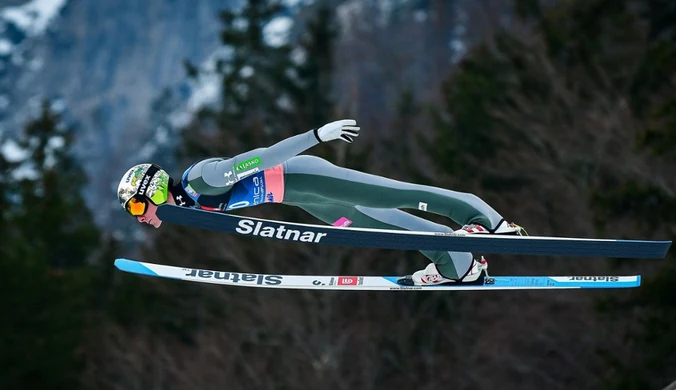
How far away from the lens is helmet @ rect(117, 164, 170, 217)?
6.84 meters

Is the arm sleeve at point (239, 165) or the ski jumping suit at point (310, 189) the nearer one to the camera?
the arm sleeve at point (239, 165)

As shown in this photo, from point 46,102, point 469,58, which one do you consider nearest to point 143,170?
point 469,58

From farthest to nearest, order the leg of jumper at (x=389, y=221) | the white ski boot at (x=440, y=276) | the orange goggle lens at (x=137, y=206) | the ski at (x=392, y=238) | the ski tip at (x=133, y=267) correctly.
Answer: the ski tip at (x=133, y=267) < the white ski boot at (x=440, y=276) < the leg of jumper at (x=389, y=221) < the orange goggle lens at (x=137, y=206) < the ski at (x=392, y=238)

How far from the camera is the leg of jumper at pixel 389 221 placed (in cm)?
723

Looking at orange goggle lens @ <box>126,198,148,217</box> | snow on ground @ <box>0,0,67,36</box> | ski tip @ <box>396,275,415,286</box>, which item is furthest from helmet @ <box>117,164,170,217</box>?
snow on ground @ <box>0,0,67,36</box>

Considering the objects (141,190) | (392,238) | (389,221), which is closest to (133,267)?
(141,190)

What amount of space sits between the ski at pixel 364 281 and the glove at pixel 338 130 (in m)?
1.59

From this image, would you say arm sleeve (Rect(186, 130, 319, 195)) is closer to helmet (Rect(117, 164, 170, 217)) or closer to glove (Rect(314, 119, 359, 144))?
glove (Rect(314, 119, 359, 144))

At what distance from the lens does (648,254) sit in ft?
23.1

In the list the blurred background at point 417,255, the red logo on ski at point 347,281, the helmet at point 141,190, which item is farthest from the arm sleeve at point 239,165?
the blurred background at point 417,255

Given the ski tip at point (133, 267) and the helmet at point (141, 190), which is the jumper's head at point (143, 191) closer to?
the helmet at point (141, 190)

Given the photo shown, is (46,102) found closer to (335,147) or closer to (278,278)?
(335,147)

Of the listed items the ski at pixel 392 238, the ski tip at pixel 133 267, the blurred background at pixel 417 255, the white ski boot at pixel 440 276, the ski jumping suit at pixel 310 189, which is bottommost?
the ski at pixel 392 238

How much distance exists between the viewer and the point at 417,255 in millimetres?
20812
